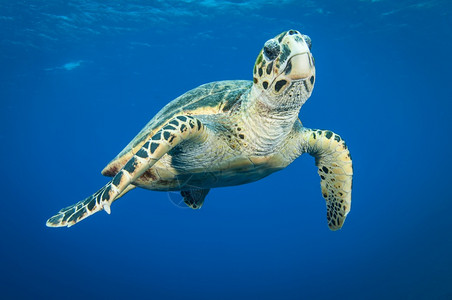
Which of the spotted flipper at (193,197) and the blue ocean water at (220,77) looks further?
the blue ocean water at (220,77)

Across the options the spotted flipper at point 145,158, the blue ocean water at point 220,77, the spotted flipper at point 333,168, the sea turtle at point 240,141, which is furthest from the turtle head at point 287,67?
the blue ocean water at point 220,77

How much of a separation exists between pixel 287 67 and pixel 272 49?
0.20 m

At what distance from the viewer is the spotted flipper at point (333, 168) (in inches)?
134

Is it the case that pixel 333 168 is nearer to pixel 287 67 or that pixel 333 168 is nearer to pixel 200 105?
pixel 200 105

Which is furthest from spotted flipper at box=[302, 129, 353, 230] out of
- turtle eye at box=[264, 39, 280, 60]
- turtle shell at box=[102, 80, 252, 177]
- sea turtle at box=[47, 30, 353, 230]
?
turtle eye at box=[264, 39, 280, 60]

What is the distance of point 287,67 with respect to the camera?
7.25ft

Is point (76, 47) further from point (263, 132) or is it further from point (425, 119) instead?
point (425, 119)

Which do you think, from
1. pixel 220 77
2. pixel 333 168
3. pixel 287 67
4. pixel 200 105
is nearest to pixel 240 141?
pixel 200 105

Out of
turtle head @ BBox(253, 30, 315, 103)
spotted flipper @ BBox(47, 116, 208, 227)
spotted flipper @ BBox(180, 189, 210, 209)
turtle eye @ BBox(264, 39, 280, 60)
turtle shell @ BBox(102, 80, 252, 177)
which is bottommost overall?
spotted flipper @ BBox(47, 116, 208, 227)

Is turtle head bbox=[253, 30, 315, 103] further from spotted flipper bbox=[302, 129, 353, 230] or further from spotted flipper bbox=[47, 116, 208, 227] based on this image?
spotted flipper bbox=[302, 129, 353, 230]

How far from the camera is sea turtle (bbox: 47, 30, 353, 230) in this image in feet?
7.36

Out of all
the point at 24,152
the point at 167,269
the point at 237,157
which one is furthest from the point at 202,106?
the point at 24,152

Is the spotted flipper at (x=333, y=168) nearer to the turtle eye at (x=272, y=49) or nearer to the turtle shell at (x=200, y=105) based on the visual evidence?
the turtle shell at (x=200, y=105)

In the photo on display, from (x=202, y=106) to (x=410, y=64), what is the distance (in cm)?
3112
